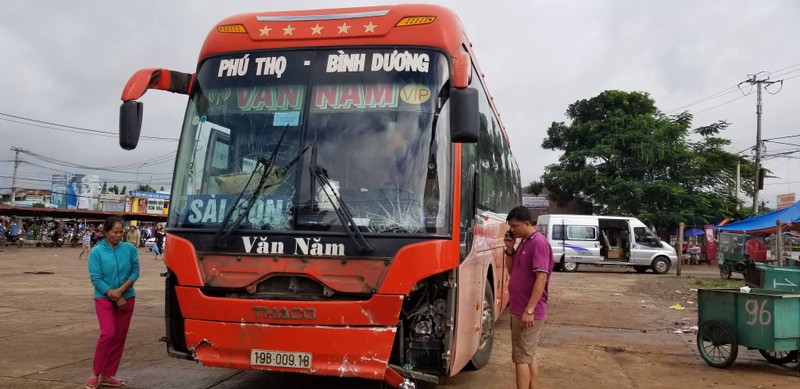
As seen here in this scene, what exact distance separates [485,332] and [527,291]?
1.70m

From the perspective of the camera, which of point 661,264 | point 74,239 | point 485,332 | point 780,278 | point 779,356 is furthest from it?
point 74,239

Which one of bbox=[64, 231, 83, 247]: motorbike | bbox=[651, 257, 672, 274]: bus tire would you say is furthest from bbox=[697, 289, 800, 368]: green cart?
bbox=[64, 231, 83, 247]: motorbike

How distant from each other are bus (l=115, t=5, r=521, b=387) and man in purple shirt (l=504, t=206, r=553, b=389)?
406 millimetres

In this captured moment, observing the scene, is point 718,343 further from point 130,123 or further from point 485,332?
point 130,123

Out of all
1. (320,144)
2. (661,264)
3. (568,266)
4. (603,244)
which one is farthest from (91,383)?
(661,264)

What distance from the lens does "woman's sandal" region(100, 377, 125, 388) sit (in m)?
5.54

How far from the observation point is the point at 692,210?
31.9m

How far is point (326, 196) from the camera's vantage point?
4.38 meters

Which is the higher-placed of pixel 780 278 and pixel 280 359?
pixel 780 278

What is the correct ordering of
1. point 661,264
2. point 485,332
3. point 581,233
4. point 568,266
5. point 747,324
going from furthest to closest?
point 568,266 < point 581,233 < point 661,264 < point 747,324 < point 485,332

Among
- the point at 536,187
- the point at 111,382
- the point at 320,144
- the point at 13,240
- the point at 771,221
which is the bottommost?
the point at 111,382

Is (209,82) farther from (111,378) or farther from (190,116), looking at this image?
(111,378)

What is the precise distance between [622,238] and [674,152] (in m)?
11.1

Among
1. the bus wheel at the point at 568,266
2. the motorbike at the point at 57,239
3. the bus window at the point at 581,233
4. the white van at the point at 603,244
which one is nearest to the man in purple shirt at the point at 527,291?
the white van at the point at 603,244
